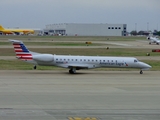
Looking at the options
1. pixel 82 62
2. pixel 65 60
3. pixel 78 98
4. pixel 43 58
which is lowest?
pixel 78 98

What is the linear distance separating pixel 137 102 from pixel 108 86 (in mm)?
8622

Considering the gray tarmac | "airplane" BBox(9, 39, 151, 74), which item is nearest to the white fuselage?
"airplane" BBox(9, 39, 151, 74)

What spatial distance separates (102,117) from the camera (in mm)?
21391

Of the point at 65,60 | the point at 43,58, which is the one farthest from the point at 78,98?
the point at 65,60

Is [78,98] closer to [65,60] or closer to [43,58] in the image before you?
[43,58]

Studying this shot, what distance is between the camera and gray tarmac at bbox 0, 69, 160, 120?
72.2 feet

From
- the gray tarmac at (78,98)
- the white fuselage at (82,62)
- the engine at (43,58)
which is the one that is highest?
the engine at (43,58)

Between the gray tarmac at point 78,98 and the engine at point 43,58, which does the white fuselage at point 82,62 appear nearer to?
the engine at point 43,58

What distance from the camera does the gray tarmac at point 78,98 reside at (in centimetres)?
2200

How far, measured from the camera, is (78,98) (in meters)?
27.9

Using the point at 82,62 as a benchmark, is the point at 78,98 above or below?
below

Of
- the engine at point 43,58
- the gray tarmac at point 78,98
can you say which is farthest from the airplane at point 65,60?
the gray tarmac at point 78,98

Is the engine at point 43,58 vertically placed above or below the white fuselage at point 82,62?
above

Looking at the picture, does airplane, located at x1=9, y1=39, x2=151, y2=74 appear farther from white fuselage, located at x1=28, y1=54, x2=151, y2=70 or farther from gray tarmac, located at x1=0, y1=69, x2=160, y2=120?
gray tarmac, located at x1=0, y1=69, x2=160, y2=120
